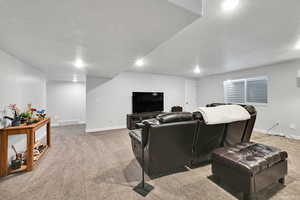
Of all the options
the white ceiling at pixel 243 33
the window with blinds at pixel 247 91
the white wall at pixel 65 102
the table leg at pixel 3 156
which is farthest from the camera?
the white wall at pixel 65 102

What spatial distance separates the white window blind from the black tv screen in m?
3.10

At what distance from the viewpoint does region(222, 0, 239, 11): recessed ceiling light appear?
1388 mm

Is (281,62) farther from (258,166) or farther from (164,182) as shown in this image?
(164,182)

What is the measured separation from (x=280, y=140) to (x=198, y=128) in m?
3.58

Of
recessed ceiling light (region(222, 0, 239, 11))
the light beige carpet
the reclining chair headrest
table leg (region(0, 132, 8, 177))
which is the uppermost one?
recessed ceiling light (region(222, 0, 239, 11))

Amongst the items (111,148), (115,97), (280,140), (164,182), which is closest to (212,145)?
(164,182)

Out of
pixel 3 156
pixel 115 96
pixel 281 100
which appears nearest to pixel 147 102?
pixel 115 96

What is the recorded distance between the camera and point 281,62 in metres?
3.98

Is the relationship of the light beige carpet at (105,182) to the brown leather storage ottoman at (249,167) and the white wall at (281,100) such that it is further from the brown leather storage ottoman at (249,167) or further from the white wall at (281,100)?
the white wall at (281,100)

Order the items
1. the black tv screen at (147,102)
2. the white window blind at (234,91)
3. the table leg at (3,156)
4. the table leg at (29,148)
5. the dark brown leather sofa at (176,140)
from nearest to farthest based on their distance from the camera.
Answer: the dark brown leather sofa at (176,140) → the table leg at (3,156) → the table leg at (29,148) → the white window blind at (234,91) → the black tv screen at (147,102)

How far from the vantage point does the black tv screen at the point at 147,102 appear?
531cm

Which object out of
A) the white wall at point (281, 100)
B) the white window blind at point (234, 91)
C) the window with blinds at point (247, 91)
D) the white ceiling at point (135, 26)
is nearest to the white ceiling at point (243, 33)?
the white ceiling at point (135, 26)

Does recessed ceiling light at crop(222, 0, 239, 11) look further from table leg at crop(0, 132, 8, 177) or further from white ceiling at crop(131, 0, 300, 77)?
table leg at crop(0, 132, 8, 177)

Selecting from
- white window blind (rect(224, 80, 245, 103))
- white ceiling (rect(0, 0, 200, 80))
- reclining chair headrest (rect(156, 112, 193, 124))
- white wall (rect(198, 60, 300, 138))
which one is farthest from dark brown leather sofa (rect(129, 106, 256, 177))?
white window blind (rect(224, 80, 245, 103))
